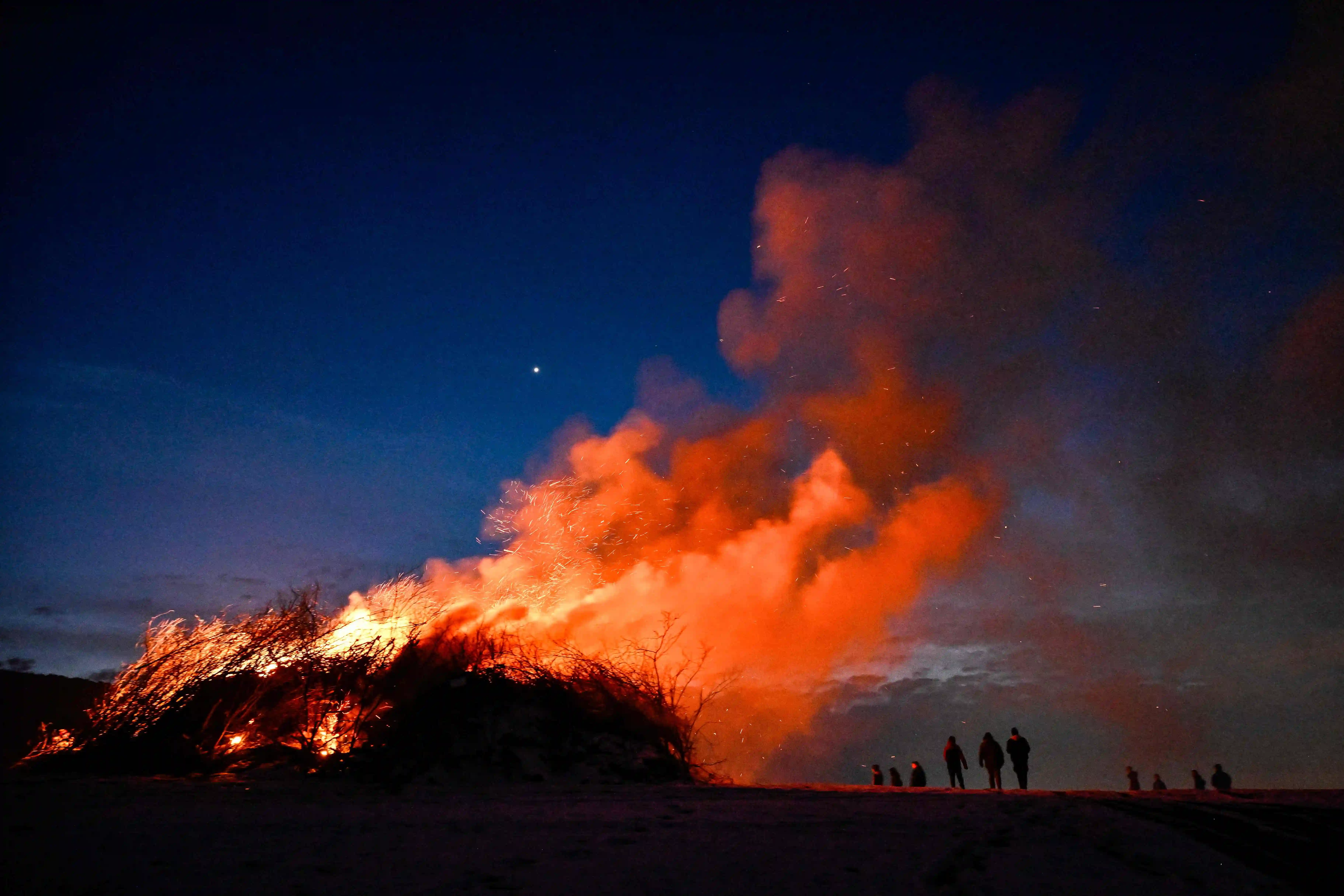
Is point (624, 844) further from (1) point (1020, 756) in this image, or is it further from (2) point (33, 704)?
(2) point (33, 704)

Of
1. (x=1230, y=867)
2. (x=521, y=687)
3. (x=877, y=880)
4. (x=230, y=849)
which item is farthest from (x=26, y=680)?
(x=1230, y=867)

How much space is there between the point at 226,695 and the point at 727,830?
34.8 feet

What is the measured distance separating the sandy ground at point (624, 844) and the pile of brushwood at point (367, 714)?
85.2 inches

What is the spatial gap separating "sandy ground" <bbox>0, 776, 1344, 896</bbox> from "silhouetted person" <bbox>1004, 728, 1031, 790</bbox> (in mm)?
→ 6277

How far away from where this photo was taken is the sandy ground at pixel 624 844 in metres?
5.00

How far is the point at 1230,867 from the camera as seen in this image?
6.13 m

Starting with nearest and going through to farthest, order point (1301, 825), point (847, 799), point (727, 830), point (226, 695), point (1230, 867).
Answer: point (1230, 867), point (727, 830), point (1301, 825), point (847, 799), point (226, 695)

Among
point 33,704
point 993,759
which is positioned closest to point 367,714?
point 993,759

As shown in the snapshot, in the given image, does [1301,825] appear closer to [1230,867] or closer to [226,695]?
[1230,867]

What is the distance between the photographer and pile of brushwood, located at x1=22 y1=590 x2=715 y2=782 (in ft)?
39.1

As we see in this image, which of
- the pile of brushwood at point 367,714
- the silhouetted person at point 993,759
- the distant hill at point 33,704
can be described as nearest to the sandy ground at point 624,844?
the pile of brushwood at point 367,714

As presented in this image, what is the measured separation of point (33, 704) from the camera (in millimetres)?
27625

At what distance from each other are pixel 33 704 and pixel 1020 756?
1429 inches

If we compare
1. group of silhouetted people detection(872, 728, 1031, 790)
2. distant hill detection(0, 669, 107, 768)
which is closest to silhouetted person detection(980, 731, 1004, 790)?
Result: group of silhouetted people detection(872, 728, 1031, 790)
